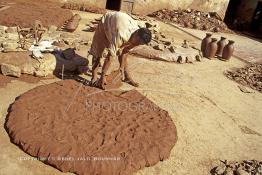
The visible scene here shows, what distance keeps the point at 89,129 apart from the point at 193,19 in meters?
9.41

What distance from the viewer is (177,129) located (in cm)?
491

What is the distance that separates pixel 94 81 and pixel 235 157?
8.75 ft

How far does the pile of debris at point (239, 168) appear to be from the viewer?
4.14 m

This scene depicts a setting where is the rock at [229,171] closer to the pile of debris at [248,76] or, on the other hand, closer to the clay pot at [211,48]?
the pile of debris at [248,76]

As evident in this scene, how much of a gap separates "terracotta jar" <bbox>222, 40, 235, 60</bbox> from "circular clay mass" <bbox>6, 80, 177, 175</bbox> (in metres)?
4.43

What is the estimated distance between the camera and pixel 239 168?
167 inches

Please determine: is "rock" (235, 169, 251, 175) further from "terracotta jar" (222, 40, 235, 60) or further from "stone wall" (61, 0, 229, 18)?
"stone wall" (61, 0, 229, 18)

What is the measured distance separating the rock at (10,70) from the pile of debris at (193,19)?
7.75m

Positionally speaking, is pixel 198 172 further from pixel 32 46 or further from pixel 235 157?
pixel 32 46

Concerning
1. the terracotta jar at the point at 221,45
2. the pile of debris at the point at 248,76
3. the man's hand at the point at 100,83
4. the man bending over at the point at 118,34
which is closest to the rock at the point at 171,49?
the pile of debris at the point at 248,76

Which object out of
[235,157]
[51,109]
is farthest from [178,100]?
[51,109]

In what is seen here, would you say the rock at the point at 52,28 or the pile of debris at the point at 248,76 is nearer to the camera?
the pile of debris at the point at 248,76

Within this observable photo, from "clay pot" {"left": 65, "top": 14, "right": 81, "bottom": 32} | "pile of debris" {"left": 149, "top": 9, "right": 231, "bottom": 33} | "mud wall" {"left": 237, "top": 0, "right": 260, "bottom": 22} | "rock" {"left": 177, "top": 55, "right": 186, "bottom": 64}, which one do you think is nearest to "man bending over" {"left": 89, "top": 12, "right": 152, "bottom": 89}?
"rock" {"left": 177, "top": 55, "right": 186, "bottom": 64}

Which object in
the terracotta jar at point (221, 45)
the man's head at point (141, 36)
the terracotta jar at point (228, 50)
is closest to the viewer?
the man's head at point (141, 36)
